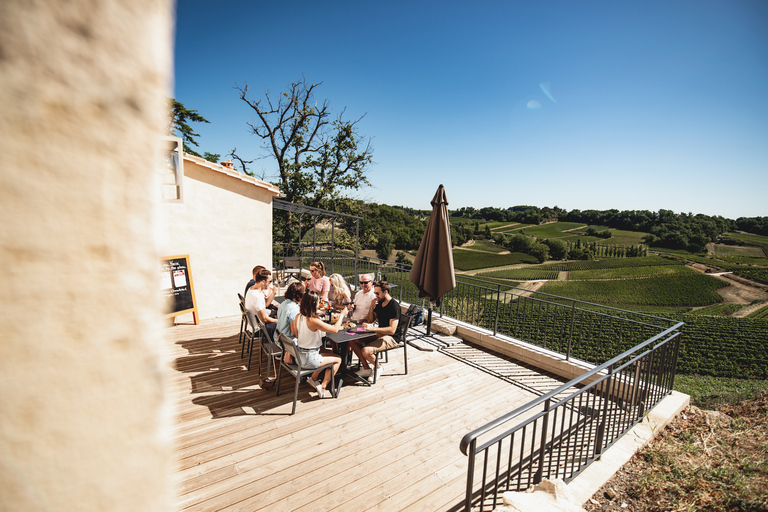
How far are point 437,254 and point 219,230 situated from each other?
4.77 meters

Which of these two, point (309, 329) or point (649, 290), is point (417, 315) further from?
point (649, 290)

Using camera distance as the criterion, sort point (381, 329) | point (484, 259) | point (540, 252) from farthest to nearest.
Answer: point (540, 252), point (484, 259), point (381, 329)

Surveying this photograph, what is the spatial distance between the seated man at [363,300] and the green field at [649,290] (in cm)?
5649

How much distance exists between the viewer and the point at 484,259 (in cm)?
7656

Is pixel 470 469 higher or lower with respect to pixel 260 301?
lower

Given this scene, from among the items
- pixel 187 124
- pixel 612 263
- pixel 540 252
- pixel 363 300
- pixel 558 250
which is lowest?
pixel 612 263

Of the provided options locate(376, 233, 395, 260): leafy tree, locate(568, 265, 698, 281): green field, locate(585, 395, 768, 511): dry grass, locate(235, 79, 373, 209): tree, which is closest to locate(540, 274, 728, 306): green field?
locate(568, 265, 698, 281): green field

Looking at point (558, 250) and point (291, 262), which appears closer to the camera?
point (291, 262)

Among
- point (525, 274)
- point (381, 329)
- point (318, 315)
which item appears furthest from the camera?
point (525, 274)

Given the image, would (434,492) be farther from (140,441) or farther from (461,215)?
(461,215)

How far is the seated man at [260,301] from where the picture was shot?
15.3 ft

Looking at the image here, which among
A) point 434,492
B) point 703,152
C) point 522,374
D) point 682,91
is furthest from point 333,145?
point 703,152

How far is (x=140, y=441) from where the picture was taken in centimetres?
47

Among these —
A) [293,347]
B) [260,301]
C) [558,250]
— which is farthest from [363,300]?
[558,250]
